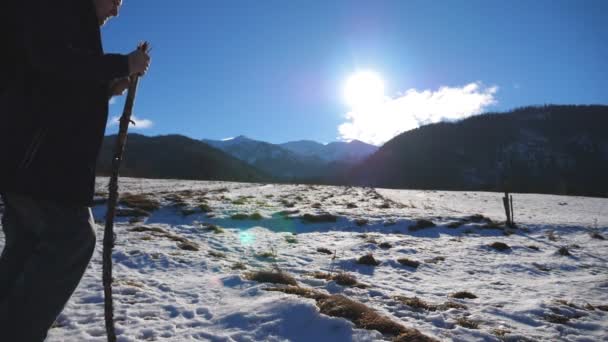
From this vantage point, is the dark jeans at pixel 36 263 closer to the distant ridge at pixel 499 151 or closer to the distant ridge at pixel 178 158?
the distant ridge at pixel 178 158

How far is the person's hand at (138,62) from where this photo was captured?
6.48 ft

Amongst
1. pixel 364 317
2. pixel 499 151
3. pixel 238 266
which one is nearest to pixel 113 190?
pixel 364 317

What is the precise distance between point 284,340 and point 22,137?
3615 mm

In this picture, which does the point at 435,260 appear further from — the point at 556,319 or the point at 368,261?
the point at 556,319

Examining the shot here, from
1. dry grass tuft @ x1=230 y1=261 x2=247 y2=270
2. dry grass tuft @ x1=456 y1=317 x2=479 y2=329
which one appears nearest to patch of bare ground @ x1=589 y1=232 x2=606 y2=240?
dry grass tuft @ x1=456 y1=317 x2=479 y2=329

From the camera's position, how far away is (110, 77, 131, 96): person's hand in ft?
7.84

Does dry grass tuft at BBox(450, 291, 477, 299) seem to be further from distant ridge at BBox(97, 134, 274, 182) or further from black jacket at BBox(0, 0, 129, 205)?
distant ridge at BBox(97, 134, 274, 182)

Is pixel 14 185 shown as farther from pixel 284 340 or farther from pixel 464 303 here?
pixel 464 303

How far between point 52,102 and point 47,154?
0.99 ft

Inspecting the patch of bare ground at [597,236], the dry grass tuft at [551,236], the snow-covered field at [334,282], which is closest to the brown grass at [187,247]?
the snow-covered field at [334,282]

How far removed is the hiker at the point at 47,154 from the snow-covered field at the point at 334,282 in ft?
8.99

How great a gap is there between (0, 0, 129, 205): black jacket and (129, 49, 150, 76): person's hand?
0.04m

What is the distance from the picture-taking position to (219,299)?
5684mm

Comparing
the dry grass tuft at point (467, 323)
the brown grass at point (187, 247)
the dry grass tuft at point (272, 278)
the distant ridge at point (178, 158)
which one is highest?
the distant ridge at point (178, 158)
